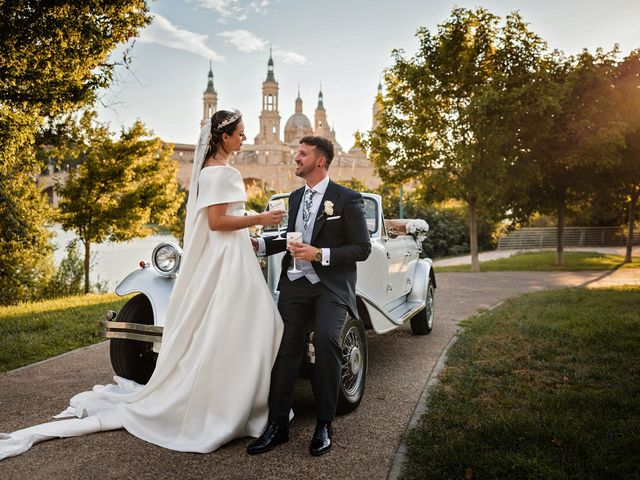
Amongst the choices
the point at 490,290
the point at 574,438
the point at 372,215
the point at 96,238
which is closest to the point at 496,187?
the point at 490,290

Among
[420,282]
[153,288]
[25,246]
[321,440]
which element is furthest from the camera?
[25,246]

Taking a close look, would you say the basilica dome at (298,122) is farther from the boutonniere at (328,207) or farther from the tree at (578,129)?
the boutonniere at (328,207)

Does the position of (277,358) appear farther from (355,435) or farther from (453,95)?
(453,95)

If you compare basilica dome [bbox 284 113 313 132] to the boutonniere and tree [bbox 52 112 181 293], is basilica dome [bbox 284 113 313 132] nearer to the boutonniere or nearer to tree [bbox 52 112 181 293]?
tree [bbox 52 112 181 293]

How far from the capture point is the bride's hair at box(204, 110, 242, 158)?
13.1 ft

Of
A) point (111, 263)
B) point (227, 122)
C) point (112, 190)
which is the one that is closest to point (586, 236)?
point (111, 263)

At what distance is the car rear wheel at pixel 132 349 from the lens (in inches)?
194

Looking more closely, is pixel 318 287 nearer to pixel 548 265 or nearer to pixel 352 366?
pixel 352 366

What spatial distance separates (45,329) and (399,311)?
17.6 ft

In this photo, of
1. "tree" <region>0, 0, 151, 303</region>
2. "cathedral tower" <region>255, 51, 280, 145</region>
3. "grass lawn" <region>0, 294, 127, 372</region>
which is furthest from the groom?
"cathedral tower" <region>255, 51, 280, 145</region>

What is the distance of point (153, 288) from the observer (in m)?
4.79

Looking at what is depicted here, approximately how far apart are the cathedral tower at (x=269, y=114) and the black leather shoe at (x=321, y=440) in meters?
114

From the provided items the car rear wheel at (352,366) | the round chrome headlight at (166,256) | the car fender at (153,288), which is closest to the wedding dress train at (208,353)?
the car fender at (153,288)

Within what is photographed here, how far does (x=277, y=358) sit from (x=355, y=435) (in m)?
0.84
